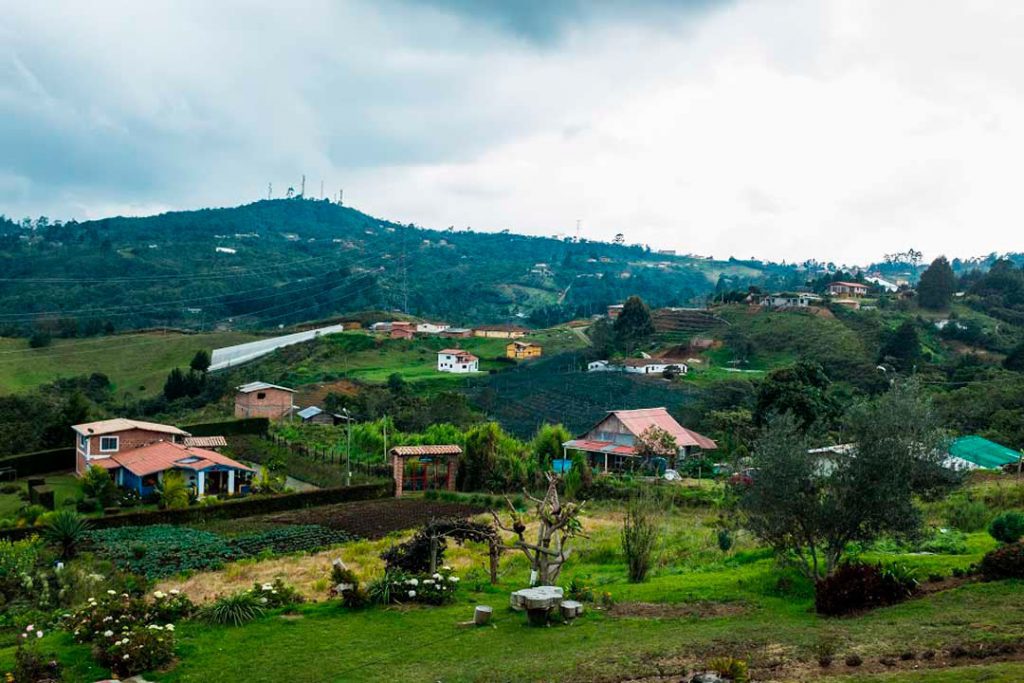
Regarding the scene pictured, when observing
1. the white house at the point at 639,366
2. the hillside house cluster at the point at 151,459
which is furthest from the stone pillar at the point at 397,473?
the white house at the point at 639,366

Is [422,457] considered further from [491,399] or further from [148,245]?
[148,245]

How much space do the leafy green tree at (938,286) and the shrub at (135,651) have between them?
87.5 meters

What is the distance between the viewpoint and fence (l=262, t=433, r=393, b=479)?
35469mm

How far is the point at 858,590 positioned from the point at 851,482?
5.23 feet

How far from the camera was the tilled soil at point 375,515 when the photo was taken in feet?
82.2

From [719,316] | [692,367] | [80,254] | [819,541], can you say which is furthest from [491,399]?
[80,254]

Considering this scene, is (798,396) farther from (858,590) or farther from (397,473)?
(858,590)

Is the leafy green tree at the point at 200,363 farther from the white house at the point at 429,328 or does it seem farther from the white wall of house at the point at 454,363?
the white house at the point at 429,328

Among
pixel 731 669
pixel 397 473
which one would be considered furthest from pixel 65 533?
pixel 731 669

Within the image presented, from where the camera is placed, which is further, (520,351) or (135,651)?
(520,351)

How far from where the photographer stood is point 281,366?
76.7 m

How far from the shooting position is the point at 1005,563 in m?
11.6

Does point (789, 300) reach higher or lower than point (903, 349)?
higher

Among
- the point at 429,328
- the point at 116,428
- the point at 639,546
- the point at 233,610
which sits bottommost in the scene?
the point at 233,610
